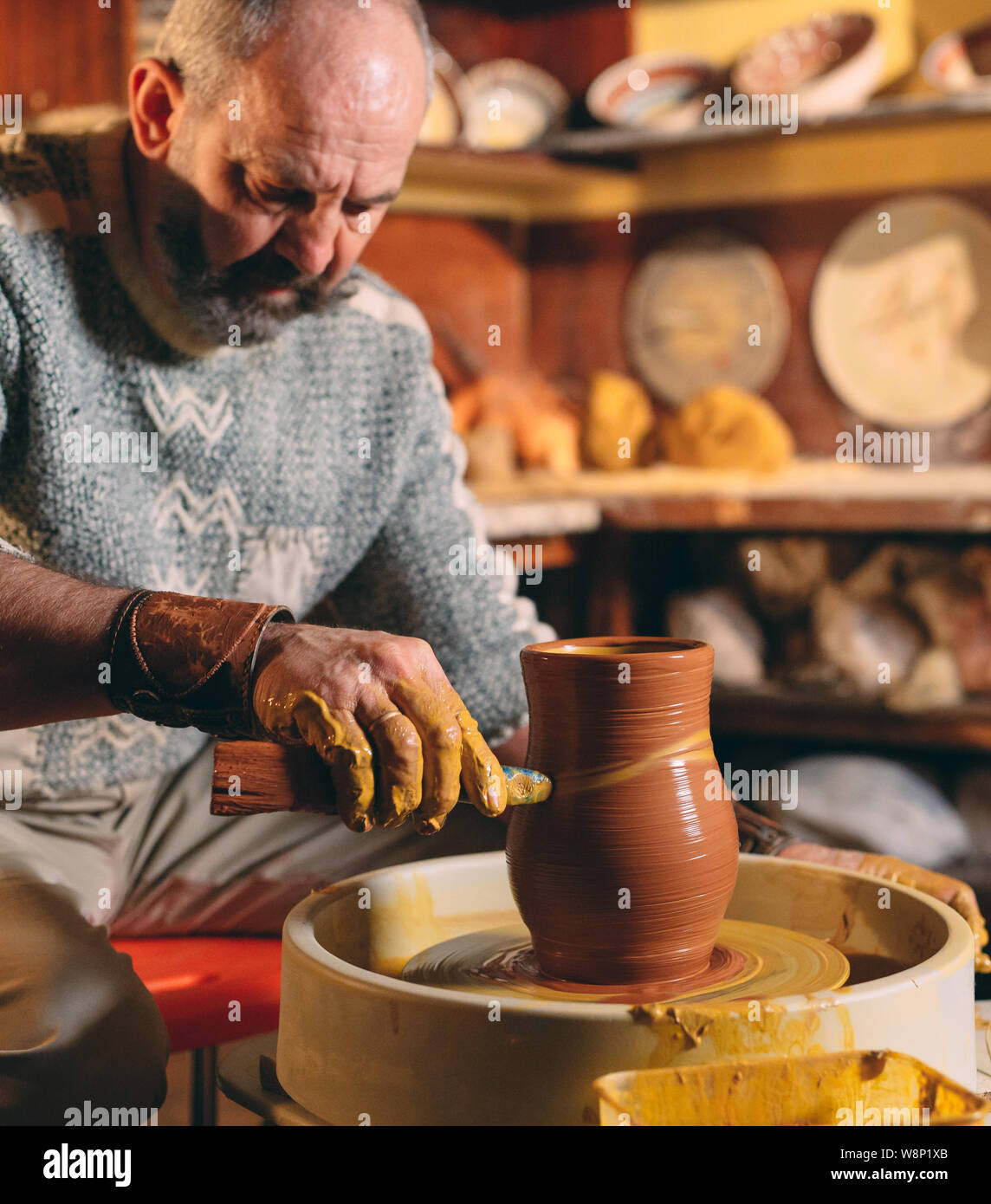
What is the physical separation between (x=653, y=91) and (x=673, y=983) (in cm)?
306

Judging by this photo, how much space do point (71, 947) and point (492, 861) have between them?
1.23ft

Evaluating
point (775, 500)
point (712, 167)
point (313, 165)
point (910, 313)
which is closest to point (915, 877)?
point (313, 165)

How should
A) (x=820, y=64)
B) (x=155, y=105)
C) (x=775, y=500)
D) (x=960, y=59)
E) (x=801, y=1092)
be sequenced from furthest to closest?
(x=820, y=64) → (x=960, y=59) → (x=775, y=500) → (x=155, y=105) → (x=801, y=1092)

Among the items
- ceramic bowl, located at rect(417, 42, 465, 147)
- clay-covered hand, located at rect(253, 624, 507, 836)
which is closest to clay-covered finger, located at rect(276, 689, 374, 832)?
clay-covered hand, located at rect(253, 624, 507, 836)

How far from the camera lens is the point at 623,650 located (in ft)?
3.47

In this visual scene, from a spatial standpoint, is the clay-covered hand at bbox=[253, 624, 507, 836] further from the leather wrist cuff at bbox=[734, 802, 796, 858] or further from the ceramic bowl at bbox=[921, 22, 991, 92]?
the ceramic bowl at bbox=[921, 22, 991, 92]

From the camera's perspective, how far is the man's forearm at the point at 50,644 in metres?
1.04

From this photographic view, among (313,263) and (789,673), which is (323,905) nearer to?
(313,263)

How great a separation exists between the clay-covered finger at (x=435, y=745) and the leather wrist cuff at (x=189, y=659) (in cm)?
13

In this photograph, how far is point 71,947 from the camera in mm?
1151

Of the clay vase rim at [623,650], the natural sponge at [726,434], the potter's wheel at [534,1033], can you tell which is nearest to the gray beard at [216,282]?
the clay vase rim at [623,650]

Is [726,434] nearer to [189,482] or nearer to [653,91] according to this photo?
[653,91]

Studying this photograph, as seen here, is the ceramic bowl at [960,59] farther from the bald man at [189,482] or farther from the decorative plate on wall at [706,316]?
the bald man at [189,482]

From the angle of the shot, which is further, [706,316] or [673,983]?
[706,316]
